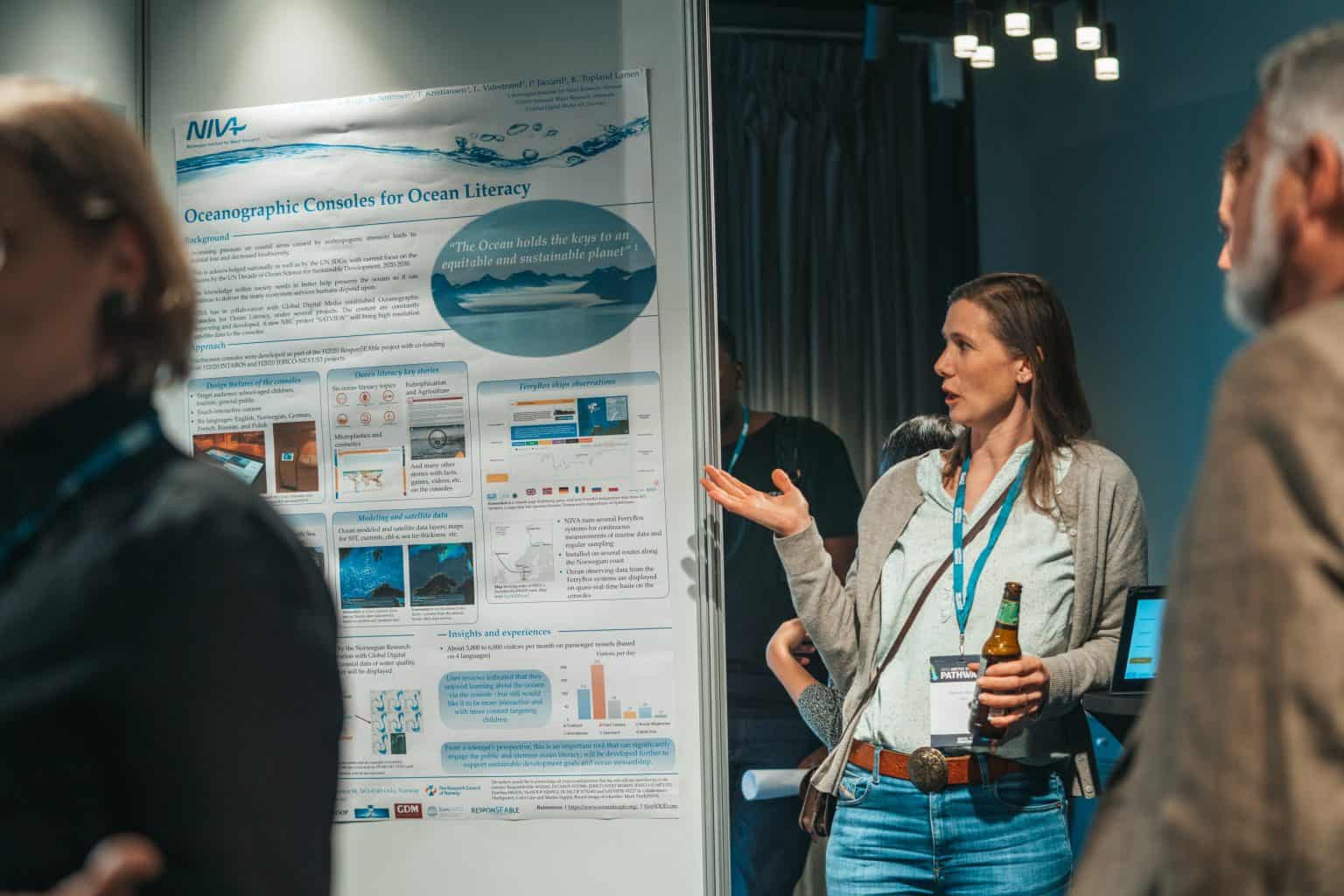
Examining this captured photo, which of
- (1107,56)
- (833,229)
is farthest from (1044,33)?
(833,229)

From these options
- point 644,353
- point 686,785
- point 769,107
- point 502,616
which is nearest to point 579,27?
point 644,353

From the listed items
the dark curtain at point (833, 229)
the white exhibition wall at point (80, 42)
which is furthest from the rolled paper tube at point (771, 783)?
the white exhibition wall at point (80, 42)

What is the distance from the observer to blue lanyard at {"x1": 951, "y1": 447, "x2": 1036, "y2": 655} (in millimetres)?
2477

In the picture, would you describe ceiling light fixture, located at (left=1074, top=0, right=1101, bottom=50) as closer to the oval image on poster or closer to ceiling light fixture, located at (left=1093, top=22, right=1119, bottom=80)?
ceiling light fixture, located at (left=1093, top=22, right=1119, bottom=80)

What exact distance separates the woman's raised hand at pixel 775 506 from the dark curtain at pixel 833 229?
2.97 meters

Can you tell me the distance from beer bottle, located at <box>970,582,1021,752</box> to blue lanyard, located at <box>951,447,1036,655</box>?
0.09 m

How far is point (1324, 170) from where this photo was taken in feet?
3.32

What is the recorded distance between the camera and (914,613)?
255 cm

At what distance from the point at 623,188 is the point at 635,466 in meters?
0.58

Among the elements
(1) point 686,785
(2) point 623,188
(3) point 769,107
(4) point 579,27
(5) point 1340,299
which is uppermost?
(3) point 769,107

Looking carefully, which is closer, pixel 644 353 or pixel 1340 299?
pixel 1340 299

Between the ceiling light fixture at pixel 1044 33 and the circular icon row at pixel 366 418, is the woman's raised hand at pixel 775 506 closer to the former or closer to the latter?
the circular icon row at pixel 366 418

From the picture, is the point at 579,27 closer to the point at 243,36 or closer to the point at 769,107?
the point at 243,36

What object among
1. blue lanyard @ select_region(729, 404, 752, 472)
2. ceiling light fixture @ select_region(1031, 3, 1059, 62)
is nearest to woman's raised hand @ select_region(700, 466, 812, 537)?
blue lanyard @ select_region(729, 404, 752, 472)
